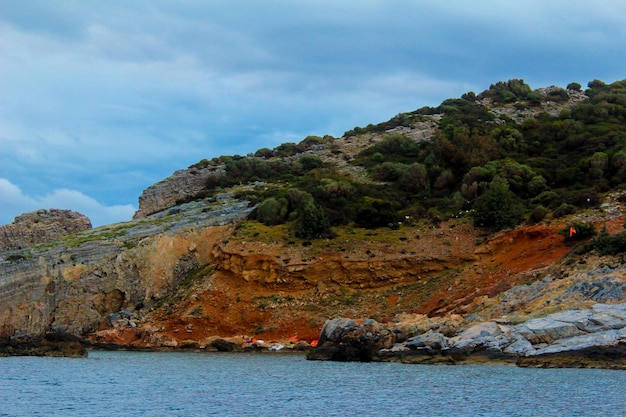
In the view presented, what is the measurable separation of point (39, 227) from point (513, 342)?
4242cm

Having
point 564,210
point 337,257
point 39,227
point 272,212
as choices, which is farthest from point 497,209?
point 39,227

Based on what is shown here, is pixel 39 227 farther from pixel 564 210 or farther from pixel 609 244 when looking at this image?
pixel 609 244

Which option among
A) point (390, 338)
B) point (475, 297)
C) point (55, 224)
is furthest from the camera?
point (55, 224)

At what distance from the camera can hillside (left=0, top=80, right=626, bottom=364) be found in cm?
4350

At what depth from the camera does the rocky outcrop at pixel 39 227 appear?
5691 cm

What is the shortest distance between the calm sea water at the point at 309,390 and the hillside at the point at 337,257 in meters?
7.86

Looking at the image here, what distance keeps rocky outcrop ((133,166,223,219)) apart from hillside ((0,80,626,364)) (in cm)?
481

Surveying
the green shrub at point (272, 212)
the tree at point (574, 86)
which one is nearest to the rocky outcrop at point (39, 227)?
the green shrub at point (272, 212)

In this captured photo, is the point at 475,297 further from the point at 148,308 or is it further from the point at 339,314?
the point at 148,308

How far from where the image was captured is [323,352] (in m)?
36.3

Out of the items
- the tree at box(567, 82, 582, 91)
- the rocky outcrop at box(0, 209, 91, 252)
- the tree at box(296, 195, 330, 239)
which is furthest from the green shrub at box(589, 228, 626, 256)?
the tree at box(567, 82, 582, 91)

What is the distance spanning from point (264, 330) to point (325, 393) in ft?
75.1

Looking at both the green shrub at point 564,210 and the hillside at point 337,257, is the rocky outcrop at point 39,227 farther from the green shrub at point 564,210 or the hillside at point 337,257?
the green shrub at point 564,210

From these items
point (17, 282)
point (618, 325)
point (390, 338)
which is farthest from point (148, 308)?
point (618, 325)
